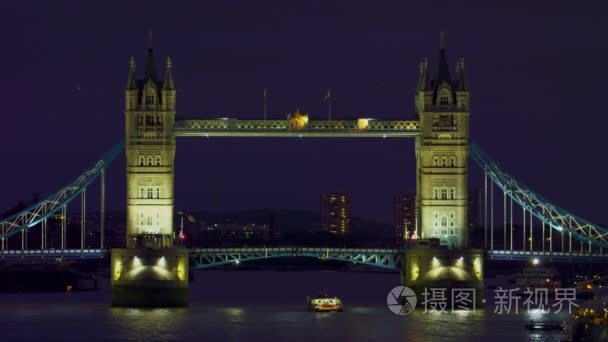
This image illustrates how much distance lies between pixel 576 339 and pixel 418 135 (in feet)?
131

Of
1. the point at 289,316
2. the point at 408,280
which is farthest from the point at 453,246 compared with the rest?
the point at 289,316

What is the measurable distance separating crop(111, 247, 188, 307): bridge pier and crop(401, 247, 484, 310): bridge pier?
51.1 feet

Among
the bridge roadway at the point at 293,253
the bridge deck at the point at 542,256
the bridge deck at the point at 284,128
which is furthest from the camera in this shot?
the bridge deck at the point at 542,256

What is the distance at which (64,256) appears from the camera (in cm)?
15725

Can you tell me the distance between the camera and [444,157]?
515 ft

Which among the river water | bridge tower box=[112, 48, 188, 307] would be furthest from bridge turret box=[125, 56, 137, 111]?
the river water

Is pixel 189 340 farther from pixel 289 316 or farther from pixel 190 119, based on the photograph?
pixel 190 119

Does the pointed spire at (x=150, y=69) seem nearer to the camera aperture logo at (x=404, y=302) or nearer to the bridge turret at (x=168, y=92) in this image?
the bridge turret at (x=168, y=92)

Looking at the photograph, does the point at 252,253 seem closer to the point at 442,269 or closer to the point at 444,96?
the point at 442,269

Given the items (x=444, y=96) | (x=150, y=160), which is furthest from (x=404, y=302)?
(x=150, y=160)

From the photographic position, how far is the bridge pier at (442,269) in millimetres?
154875

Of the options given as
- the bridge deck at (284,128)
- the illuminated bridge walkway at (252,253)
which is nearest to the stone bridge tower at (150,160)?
the bridge deck at (284,128)

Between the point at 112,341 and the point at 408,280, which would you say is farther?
the point at 408,280

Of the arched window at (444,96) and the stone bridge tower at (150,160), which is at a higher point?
the arched window at (444,96)
